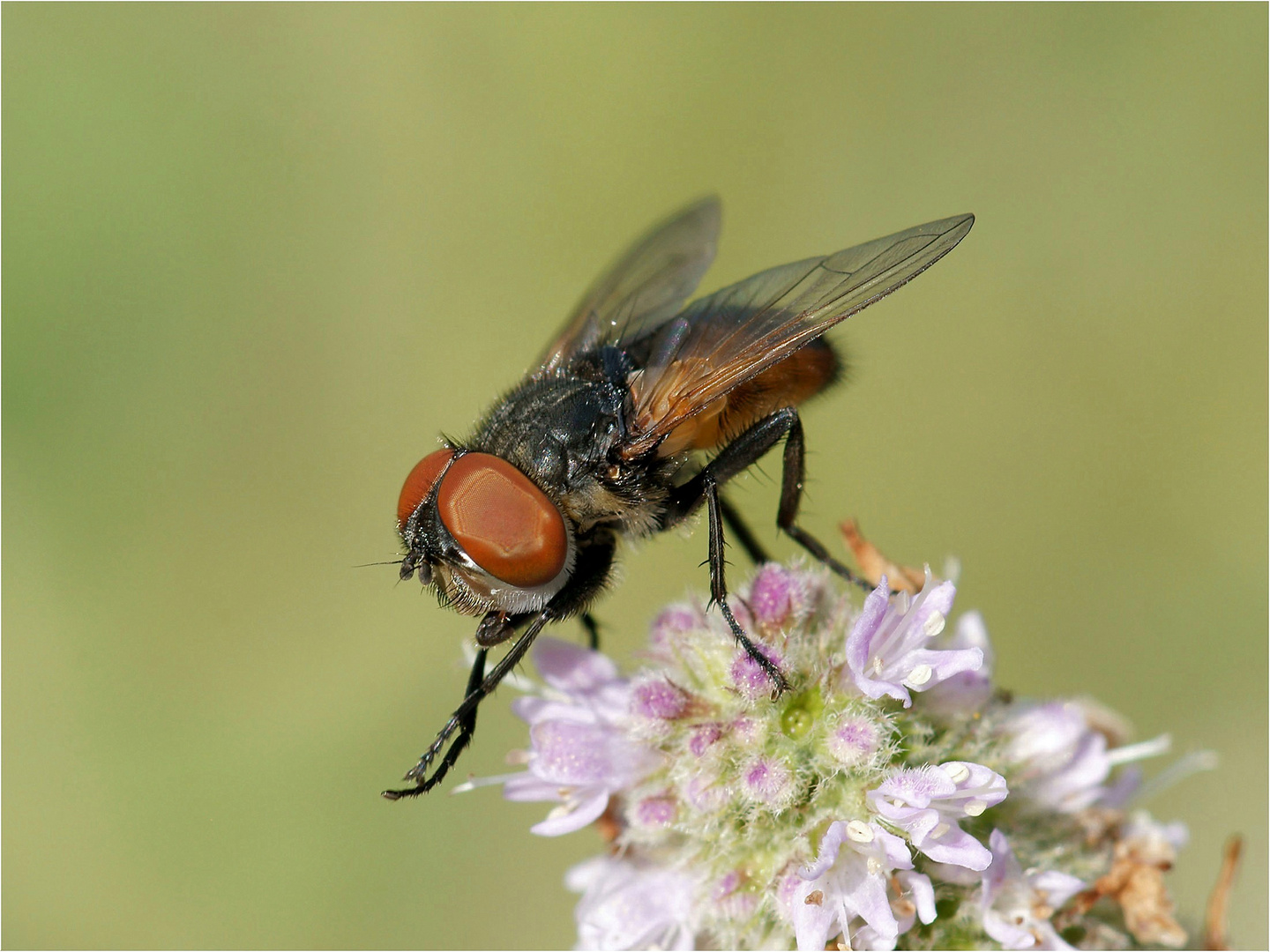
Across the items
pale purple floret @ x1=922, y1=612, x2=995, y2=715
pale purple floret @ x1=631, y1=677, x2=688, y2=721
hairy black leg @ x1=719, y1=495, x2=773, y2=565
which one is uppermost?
hairy black leg @ x1=719, y1=495, x2=773, y2=565

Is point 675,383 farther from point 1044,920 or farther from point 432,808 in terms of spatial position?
point 432,808

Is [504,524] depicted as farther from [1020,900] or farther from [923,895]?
[1020,900]

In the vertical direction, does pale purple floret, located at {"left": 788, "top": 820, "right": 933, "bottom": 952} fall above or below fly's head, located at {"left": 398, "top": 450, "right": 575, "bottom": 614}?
below

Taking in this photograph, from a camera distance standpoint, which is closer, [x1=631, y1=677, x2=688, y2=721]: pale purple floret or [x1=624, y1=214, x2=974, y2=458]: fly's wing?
[x1=631, y1=677, x2=688, y2=721]: pale purple floret

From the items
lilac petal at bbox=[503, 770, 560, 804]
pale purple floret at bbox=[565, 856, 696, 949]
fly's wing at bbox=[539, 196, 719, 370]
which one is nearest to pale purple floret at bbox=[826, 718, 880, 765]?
pale purple floret at bbox=[565, 856, 696, 949]

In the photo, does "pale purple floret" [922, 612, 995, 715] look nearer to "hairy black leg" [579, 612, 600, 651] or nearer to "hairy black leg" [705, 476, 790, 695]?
"hairy black leg" [705, 476, 790, 695]

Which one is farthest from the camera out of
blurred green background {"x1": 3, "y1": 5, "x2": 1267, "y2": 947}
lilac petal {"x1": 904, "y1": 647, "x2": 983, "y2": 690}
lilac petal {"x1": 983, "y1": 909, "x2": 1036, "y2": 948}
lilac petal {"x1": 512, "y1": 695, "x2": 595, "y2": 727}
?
blurred green background {"x1": 3, "y1": 5, "x2": 1267, "y2": 947}

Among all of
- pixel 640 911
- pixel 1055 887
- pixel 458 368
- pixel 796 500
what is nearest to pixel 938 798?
pixel 1055 887
